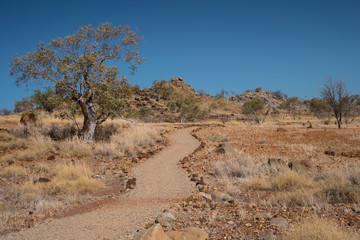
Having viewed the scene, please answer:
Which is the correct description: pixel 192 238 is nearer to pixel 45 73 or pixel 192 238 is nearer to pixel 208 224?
pixel 208 224

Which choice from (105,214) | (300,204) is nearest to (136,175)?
(105,214)

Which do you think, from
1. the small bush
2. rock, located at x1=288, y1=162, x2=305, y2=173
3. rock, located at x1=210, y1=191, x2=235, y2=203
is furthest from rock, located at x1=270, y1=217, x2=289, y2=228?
the small bush

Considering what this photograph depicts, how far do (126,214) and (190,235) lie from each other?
2.18 metres

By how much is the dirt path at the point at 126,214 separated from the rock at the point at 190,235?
2.99 feet

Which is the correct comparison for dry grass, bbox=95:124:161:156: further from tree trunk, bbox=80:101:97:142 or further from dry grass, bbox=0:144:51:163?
dry grass, bbox=0:144:51:163

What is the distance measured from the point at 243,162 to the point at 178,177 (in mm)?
2821

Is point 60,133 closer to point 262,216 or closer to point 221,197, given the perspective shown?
point 221,197

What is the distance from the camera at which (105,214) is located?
561cm

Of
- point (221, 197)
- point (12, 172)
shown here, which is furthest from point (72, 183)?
point (221, 197)

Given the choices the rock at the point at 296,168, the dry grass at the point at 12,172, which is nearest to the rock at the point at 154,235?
the rock at the point at 296,168

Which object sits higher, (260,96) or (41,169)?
(260,96)

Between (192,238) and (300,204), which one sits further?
(300,204)

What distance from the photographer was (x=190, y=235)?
12.9 feet

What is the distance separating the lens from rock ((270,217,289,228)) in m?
4.14
